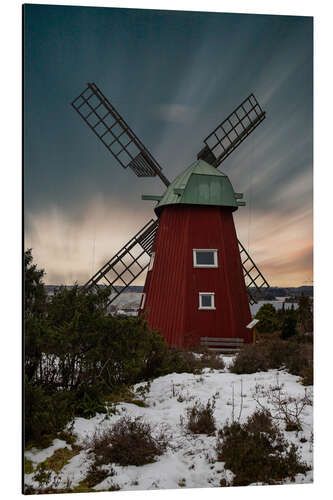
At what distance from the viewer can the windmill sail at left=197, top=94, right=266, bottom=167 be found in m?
7.51

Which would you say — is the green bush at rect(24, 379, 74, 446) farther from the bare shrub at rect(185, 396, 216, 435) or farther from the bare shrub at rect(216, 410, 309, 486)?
the bare shrub at rect(216, 410, 309, 486)

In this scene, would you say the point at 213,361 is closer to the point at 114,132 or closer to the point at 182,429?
the point at 182,429

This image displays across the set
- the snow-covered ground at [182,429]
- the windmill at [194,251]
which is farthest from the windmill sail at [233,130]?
the snow-covered ground at [182,429]

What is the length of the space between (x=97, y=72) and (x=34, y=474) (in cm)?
469

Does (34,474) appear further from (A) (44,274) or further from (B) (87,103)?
(B) (87,103)

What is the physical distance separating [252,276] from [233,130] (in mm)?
3086

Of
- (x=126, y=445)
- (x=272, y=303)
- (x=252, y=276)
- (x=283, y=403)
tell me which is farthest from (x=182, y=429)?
(x=252, y=276)

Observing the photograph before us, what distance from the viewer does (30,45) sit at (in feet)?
19.0

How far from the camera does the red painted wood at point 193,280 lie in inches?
355

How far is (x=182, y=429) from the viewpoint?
5.75 metres

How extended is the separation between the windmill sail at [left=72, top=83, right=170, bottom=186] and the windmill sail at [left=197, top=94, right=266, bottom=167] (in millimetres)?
942

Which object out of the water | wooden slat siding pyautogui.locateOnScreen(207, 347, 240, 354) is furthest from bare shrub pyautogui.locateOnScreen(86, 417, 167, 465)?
wooden slat siding pyautogui.locateOnScreen(207, 347, 240, 354)

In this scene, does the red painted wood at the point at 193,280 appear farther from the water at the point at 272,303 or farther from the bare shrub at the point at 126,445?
the bare shrub at the point at 126,445
